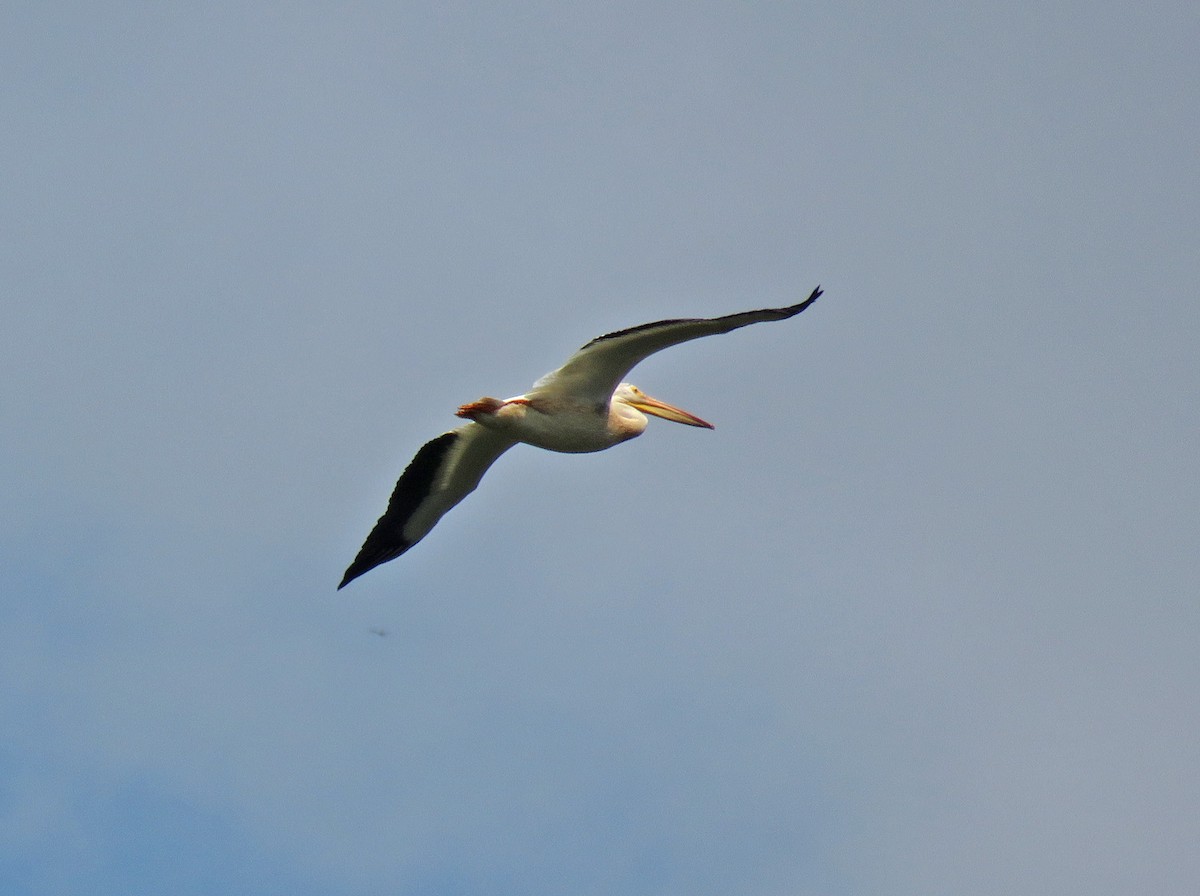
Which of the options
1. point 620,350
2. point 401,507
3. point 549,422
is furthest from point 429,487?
point 620,350

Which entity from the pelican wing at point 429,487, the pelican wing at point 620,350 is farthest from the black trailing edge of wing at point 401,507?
the pelican wing at point 620,350

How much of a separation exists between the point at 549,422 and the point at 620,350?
126 centimetres

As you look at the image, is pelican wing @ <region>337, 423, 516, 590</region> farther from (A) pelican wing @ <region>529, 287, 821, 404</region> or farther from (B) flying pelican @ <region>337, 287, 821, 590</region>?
(A) pelican wing @ <region>529, 287, 821, 404</region>

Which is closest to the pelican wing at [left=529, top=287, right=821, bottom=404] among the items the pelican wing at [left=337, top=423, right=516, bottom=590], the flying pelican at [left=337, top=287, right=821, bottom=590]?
the flying pelican at [left=337, top=287, right=821, bottom=590]

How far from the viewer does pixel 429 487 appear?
51.2ft

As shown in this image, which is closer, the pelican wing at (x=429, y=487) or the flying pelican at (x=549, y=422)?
the flying pelican at (x=549, y=422)

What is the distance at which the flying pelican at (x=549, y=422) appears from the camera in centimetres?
1315

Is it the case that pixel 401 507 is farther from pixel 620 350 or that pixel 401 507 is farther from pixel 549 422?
pixel 620 350

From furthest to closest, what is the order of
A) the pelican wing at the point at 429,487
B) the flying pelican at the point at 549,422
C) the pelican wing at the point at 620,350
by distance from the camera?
the pelican wing at the point at 429,487, the flying pelican at the point at 549,422, the pelican wing at the point at 620,350

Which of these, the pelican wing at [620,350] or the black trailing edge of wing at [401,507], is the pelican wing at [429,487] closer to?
the black trailing edge of wing at [401,507]

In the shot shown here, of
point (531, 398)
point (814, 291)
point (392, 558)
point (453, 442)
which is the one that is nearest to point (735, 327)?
point (814, 291)

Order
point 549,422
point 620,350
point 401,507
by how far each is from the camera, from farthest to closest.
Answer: point 401,507, point 549,422, point 620,350

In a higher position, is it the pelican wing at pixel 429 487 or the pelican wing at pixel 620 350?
the pelican wing at pixel 620 350

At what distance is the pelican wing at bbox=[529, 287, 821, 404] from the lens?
1248cm
